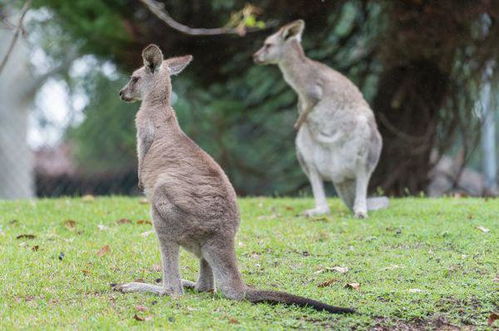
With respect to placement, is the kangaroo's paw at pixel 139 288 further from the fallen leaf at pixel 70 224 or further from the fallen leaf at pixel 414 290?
the fallen leaf at pixel 70 224

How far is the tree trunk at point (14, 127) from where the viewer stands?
43.8ft

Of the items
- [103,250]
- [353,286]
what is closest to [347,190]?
[103,250]

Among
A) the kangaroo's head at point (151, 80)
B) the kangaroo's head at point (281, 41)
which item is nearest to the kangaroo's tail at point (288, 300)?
the kangaroo's head at point (151, 80)

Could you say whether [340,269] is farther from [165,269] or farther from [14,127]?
[14,127]

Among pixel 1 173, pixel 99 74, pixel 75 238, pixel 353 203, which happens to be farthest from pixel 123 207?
pixel 99 74

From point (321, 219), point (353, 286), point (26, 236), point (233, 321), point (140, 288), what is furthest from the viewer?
point (321, 219)

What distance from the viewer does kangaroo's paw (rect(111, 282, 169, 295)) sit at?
4603mm

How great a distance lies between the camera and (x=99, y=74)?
14.8 meters

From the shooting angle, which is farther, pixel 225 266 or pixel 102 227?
pixel 102 227

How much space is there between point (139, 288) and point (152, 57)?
4.62 feet

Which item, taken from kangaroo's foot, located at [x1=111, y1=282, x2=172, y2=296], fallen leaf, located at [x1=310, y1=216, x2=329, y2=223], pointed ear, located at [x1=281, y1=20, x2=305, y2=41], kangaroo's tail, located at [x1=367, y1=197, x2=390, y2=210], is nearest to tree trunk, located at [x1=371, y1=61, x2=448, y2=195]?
pointed ear, located at [x1=281, y1=20, x2=305, y2=41]

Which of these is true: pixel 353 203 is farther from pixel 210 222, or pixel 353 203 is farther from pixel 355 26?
pixel 355 26

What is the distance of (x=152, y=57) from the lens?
5031 millimetres

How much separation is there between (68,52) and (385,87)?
19.6 ft
